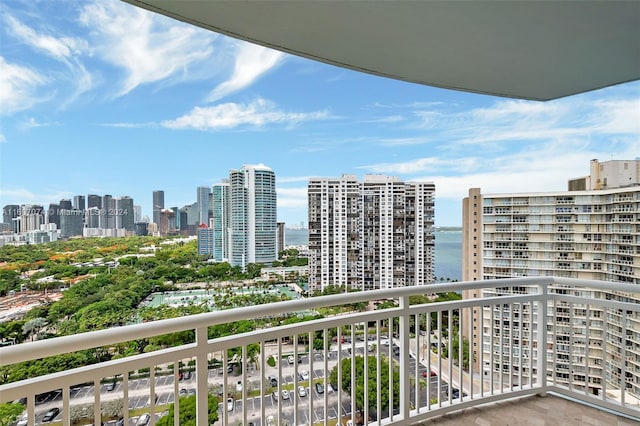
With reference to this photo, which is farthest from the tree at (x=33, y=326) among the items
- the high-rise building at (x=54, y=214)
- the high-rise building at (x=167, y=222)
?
the high-rise building at (x=167, y=222)

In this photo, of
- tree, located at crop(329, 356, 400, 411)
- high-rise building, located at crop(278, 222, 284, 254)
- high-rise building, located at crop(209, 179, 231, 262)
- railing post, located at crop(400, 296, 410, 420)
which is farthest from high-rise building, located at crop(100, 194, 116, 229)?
railing post, located at crop(400, 296, 410, 420)

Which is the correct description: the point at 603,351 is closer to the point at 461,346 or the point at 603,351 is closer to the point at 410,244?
the point at 461,346

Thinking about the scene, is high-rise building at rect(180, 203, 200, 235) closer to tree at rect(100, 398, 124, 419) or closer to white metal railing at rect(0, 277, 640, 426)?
white metal railing at rect(0, 277, 640, 426)

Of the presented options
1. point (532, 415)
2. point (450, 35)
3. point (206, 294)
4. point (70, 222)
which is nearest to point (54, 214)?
point (70, 222)

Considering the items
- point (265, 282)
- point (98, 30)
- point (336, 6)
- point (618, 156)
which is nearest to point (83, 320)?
point (265, 282)

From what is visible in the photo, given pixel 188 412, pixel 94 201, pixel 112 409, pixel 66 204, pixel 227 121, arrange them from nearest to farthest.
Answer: pixel 112 409, pixel 188 412, pixel 66 204, pixel 94 201, pixel 227 121

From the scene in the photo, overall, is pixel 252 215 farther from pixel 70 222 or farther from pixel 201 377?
pixel 201 377
